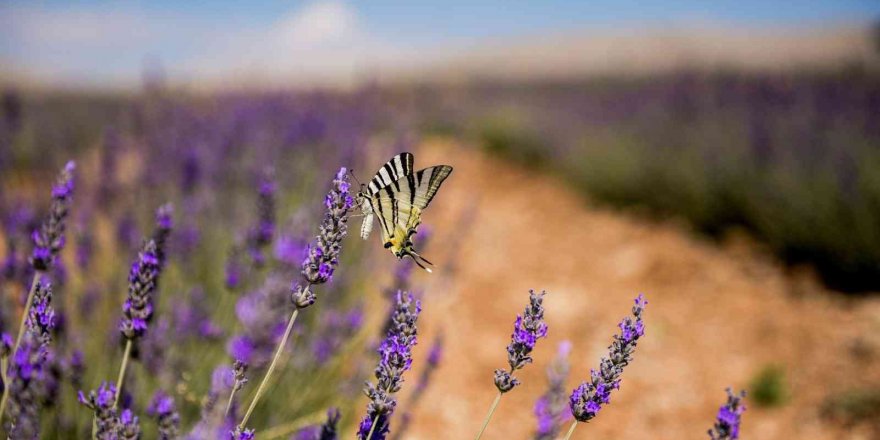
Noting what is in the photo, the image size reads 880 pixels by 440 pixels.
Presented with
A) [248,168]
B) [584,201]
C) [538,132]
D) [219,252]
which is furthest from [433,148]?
[219,252]

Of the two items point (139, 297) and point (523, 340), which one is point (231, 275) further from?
point (523, 340)

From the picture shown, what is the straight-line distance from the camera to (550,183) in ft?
32.9

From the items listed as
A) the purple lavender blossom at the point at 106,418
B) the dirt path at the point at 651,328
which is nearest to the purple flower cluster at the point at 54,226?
Answer: the purple lavender blossom at the point at 106,418

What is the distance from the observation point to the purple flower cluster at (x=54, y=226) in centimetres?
121

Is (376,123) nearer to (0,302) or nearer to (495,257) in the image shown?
(495,257)

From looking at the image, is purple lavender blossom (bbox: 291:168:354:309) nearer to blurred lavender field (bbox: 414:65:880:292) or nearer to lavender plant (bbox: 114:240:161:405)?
lavender plant (bbox: 114:240:161:405)

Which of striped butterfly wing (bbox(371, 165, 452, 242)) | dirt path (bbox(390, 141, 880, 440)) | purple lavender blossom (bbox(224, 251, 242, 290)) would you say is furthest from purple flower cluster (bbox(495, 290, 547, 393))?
dirt path (bbox(390, 141, 880, 440))

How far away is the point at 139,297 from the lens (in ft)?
3.81

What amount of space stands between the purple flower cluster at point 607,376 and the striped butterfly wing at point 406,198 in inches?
18.5

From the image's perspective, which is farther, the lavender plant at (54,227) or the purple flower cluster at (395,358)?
the lavender plant at (54,227)

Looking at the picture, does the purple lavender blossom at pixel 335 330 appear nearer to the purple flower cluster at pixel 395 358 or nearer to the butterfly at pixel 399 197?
the butterfly at pixel 399 197

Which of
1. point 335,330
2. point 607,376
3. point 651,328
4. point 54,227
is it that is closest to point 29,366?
point 54,227

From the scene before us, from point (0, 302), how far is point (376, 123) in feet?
18.6

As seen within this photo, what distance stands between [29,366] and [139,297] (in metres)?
0.20
